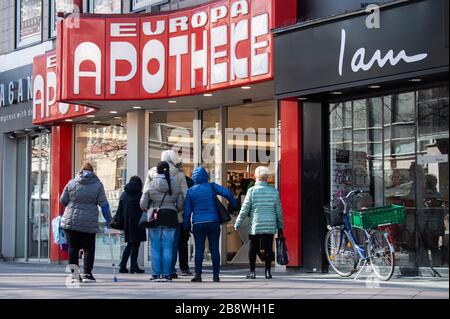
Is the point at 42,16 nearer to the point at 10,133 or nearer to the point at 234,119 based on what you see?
the point at 10,133

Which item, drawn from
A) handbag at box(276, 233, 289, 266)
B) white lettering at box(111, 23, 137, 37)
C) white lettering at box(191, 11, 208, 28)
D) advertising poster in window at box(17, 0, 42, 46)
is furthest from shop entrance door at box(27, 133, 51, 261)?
handbag at box(276, 233, 289, 266)

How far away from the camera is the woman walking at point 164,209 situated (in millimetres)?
12852

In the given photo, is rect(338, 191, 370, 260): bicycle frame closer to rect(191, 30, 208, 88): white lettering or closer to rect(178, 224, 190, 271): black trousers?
rect(178, 224, 190, 271): black trousers

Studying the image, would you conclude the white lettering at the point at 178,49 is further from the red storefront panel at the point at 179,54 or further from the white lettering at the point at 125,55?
the white lettering at the point at 125,55

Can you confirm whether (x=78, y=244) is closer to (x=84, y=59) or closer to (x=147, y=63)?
(x=147, y=63)

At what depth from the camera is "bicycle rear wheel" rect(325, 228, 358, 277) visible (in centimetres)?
1308

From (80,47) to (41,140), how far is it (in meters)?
5.87

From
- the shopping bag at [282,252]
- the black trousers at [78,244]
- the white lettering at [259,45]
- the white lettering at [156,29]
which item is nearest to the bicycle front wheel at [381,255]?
the shopping bag at [282,252]

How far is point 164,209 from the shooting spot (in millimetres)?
12859

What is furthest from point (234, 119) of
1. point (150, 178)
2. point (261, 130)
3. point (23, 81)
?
point (23, 81)

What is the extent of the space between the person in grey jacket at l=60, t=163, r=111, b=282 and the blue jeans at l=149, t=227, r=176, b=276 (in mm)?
885

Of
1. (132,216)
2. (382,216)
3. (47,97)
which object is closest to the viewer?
(382,216)

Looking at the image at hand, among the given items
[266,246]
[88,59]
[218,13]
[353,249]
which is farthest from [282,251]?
[88,59]

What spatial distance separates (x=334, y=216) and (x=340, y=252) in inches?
21.0
